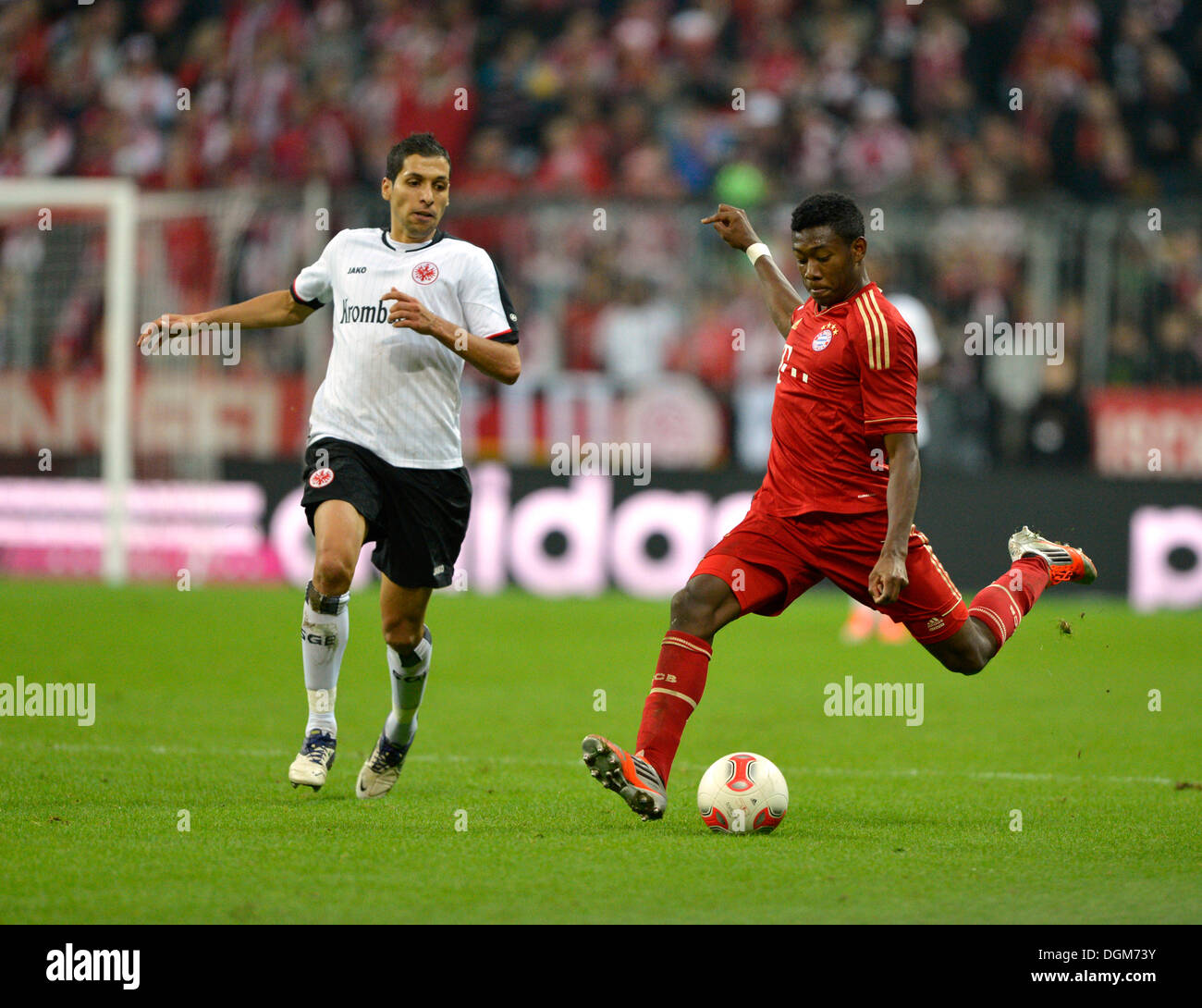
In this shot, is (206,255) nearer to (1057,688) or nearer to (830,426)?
(1057,688)

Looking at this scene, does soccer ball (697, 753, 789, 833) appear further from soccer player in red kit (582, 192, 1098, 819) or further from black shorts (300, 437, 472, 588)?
black shorts (300, 437, 472, 588)

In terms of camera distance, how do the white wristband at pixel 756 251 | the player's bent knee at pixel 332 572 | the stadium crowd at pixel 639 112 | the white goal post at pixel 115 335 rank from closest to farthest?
the player's bent knee at pixel 332 572
the white wristband at pixel 756 251
the white goal post at pixel 115 335
the stadium crowd at pixel 639 112

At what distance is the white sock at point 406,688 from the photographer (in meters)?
6.87

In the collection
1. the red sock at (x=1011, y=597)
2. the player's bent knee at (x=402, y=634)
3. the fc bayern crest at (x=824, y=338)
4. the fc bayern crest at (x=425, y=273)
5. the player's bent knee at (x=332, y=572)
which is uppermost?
the fc bayern crest at (x=425, y=273)

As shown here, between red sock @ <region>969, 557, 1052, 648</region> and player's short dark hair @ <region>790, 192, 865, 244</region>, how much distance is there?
148cm

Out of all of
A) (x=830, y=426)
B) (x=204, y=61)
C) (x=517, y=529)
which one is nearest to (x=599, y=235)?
(x=517, y=529)

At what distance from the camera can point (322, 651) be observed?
6.75 meters

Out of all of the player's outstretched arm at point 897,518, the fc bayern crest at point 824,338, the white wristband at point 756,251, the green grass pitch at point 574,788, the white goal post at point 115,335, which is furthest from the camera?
the white goal post at point 115,335

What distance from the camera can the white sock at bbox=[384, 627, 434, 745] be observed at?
6867 mm

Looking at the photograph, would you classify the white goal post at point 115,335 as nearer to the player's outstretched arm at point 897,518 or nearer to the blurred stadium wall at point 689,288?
the blurred stadium wall at point 689,288

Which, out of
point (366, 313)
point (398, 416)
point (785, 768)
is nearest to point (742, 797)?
point (785, 768)

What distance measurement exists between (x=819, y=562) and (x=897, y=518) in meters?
0.41

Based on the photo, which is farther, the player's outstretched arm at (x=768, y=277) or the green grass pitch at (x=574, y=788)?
the player's outstretched arm at (x=768, y=277)
